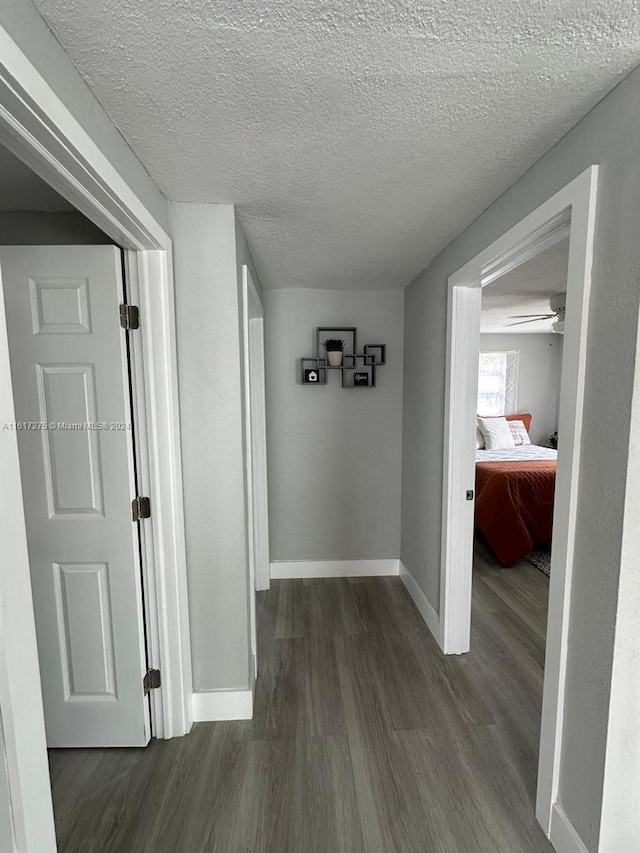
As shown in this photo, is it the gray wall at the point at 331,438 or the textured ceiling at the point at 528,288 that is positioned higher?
the textured ceiling at the point at 528,288

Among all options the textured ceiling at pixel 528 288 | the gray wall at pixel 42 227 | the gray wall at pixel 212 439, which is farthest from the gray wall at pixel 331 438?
the gray wall at pixel 42 227

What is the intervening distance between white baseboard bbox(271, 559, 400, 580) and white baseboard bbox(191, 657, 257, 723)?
56.1 inches

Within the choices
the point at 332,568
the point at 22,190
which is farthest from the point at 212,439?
the point at 332,568

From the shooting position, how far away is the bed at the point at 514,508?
11.9 ft

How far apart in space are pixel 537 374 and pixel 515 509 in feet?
10.9

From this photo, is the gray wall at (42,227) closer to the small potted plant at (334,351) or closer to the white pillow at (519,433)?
the small potted plant at (334,351)

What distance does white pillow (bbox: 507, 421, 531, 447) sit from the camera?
562cm

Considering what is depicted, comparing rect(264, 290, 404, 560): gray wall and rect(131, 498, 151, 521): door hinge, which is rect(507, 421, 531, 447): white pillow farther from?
rect(131, 498, 151, 521): door hinge

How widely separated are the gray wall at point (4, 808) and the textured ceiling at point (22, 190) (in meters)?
1.64

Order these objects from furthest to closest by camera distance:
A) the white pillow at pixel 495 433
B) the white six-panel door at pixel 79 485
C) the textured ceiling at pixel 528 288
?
1. the white pillow at pixel 495 433
2. the textured ceiling at pixel 528 288
3. the white six-panel door at pixel 79 485

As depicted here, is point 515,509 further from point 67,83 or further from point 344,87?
point 67,83

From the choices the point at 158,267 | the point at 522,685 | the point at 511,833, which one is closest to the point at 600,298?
the point at 158,267

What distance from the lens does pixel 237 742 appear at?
71.5 inches

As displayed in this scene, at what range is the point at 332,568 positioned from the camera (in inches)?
133
